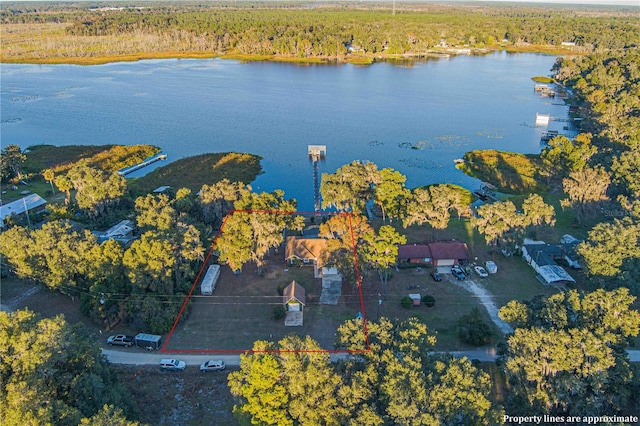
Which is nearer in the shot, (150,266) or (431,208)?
(150,266)

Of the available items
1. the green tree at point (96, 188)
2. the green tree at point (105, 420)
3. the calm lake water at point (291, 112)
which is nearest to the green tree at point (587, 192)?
the calm lake water at point (291, 112)

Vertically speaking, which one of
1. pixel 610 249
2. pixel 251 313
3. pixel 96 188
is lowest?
pixel 251 313

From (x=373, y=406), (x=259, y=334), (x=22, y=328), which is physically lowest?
(x=259, y=334)

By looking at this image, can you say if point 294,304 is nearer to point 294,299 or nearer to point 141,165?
point 294,299

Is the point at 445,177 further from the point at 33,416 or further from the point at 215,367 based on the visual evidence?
the point at 33,416

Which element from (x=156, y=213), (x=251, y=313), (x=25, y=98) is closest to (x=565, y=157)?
(x=251, y=313)

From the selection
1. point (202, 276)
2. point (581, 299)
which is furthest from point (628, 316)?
point (202, 276)

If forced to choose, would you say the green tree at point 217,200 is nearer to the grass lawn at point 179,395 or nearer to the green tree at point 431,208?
the green tree at point 431,208
